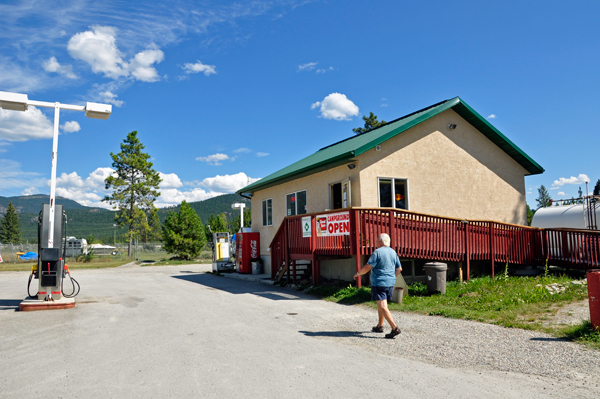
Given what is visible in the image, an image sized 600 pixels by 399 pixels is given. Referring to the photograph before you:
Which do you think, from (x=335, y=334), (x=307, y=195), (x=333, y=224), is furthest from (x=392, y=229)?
(x=307, y=195)

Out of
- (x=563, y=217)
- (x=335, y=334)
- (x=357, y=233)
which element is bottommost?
(x=335, y=334)

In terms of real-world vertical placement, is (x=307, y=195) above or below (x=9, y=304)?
above

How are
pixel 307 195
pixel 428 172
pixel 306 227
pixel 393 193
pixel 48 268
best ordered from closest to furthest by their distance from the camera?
pixel 48 268
pixel 306 227
pixel 393 193
pixel 428 172
pixel 307 195

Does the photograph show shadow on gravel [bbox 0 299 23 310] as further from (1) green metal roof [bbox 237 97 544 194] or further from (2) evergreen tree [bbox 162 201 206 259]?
(2) evergreen tree [bbox 162 201 206 259]

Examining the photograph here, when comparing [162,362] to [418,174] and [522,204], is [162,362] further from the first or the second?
[522,204]

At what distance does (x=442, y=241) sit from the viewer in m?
12.7

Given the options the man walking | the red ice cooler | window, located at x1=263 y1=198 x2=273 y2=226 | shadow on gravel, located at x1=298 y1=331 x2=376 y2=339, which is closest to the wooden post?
→ the man walking

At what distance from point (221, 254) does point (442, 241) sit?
14.0m

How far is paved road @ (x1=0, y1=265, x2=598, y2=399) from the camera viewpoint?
4.64 m

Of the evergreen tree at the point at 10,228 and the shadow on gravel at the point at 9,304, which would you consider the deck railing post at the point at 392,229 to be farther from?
the evergreen tree at the point at 10,228

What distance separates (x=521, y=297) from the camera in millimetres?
9984

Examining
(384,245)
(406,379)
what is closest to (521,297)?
(384,245)

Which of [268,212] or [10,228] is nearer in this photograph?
[268,212]

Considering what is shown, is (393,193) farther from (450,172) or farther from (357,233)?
(357,233)
